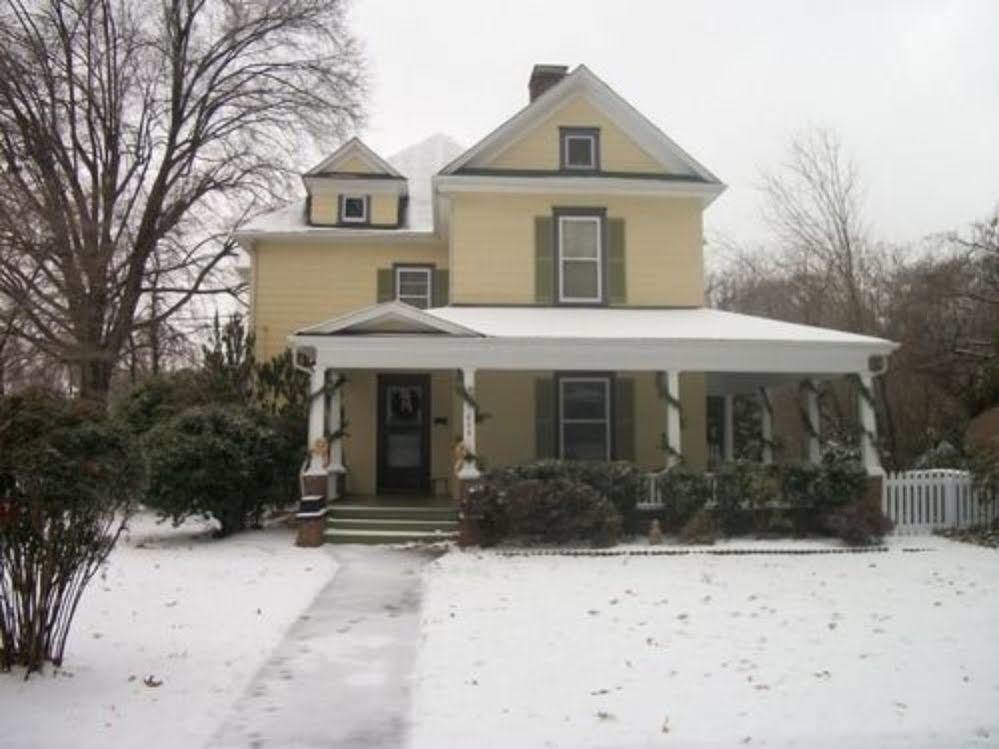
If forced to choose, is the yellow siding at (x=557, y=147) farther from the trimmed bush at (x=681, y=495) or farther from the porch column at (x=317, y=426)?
the trimmed bush at (x=681, y=495)

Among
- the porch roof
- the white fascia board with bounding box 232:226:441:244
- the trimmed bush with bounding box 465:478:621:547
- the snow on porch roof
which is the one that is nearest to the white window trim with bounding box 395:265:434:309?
the white fascia board with bounding box 232:226:441:244

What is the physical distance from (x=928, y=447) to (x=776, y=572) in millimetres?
12174

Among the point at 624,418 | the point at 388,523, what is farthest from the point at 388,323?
the point at 624,418

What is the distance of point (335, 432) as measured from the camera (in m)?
16.6

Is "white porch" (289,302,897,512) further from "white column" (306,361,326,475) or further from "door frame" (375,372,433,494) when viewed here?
"door frame" (375,372,433,494)

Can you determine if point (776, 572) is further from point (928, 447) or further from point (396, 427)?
point (928, 447)

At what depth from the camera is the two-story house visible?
16.8 m

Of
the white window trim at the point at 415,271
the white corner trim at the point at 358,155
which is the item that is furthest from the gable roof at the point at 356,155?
the white window trim at the point at 415,271

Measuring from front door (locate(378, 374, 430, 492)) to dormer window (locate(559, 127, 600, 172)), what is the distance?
4908mm

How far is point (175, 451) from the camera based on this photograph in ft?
46.1

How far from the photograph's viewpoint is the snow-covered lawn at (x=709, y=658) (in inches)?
224

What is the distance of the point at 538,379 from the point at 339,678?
1056cm

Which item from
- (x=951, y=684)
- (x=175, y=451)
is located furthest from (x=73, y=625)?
(x=951, y=684)

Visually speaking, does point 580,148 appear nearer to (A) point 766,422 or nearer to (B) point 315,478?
(A) point 766,422
